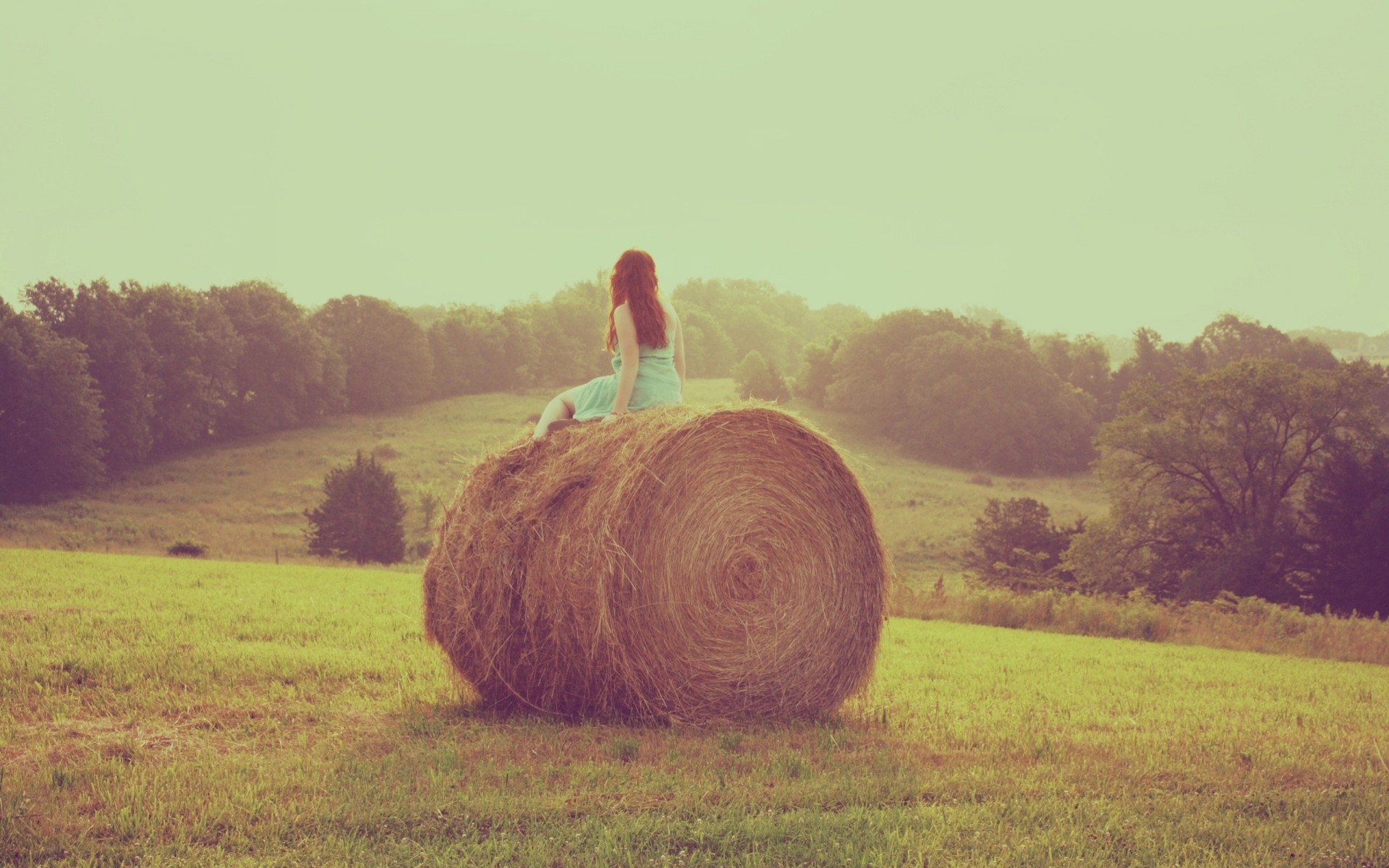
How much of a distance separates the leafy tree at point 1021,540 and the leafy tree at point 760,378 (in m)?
40.4

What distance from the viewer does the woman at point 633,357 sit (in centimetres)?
729

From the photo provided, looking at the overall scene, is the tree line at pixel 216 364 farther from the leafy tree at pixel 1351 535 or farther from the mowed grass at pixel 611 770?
the mowed grass at pixel 611 770

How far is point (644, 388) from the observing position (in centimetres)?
748

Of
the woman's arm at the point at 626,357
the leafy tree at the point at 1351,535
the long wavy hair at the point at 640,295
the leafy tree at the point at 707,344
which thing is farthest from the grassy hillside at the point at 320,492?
the leafy tree at the point at 707,344

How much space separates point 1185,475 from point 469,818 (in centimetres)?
3799

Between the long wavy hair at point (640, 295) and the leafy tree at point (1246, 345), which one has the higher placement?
the leafy tree at point (1246, 345)

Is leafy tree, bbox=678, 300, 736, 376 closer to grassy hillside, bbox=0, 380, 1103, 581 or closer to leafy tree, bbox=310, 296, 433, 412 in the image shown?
grassy hillside, bbox=0, 380, 1103, 581

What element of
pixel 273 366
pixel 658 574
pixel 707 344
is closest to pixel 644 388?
pixel 658 574

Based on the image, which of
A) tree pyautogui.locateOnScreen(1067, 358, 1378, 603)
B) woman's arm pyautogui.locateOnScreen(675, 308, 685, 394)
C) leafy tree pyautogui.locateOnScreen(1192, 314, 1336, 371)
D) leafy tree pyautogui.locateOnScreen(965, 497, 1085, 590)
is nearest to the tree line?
leafy tree pyautogui.locateOnScreen(965, 497, 1085, 590)

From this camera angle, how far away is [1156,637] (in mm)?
16594

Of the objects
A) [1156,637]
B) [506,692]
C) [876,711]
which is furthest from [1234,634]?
[506,692]

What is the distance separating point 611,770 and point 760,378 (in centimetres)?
7654

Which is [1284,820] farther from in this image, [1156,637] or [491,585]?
[1156,637]

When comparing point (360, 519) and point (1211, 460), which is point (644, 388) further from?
point (1211, 460)
